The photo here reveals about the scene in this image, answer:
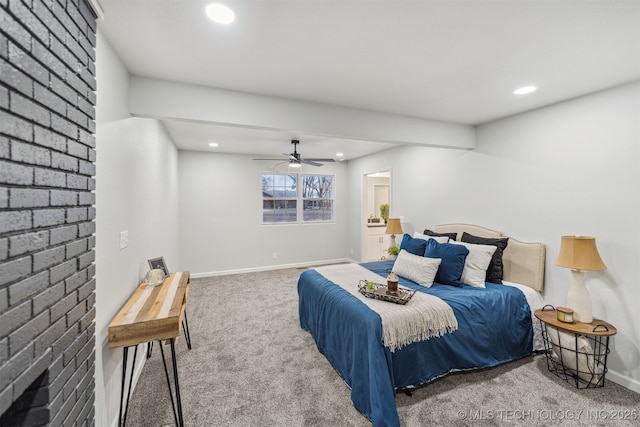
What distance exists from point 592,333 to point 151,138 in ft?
14.1

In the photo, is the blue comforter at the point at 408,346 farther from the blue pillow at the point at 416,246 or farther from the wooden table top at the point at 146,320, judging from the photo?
the wooden table top at the point at 146,320

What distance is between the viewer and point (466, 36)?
1.66 m

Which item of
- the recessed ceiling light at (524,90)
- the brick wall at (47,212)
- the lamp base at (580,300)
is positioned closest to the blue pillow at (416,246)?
the lamp base at (580,300)

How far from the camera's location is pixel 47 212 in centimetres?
101

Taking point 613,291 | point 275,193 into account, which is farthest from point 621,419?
point 275,193

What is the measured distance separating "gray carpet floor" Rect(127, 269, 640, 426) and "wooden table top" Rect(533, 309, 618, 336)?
48 centimetres

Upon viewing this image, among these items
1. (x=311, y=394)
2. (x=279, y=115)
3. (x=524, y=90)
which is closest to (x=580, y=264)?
(x=524, y=90)

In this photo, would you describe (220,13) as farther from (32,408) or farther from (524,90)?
(524,90)

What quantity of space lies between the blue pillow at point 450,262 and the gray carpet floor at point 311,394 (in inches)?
32.2

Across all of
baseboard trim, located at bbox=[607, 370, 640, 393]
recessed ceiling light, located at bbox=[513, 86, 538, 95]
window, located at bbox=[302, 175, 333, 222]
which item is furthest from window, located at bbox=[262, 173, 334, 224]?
baseboard trim, located at bbox=[607, 370, 640, 393]

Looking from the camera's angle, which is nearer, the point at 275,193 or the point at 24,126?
the point at 24,126

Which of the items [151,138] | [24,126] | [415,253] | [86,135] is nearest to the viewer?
[24,126]

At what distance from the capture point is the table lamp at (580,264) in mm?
2211

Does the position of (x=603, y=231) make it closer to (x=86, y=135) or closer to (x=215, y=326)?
(x=86, y=135)
